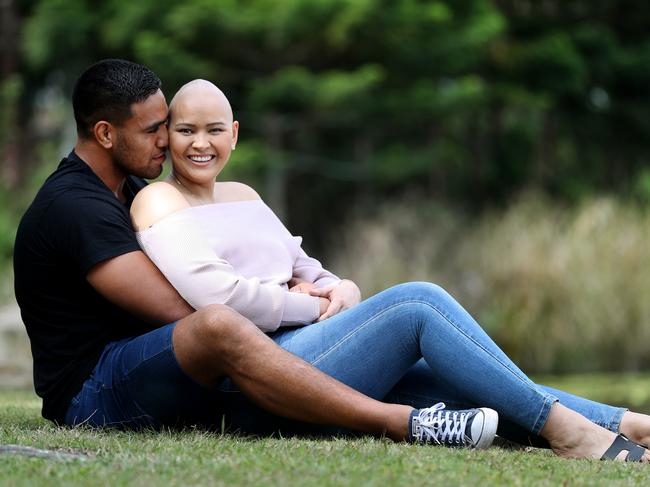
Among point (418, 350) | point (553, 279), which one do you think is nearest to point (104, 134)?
point (418, 350)

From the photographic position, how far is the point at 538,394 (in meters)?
3.68

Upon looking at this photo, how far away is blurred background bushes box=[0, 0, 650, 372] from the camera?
10.1m

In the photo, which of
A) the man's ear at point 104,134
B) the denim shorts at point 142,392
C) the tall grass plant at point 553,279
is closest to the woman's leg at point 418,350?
the denim shorts at point 142,392

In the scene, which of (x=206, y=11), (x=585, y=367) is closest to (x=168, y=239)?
(x=585, y=367)

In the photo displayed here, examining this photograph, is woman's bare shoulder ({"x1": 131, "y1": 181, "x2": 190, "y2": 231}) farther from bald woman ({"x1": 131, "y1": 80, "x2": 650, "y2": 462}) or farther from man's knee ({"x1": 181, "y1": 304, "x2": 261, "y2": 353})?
man's knee ({"x1": 181, "y1": 304, "x2": 261, "y2": 353})

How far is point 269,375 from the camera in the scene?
3.55 m

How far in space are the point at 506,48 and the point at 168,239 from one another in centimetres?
1412

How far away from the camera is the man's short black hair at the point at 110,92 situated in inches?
156

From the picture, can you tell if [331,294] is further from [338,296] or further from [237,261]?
[237,261]

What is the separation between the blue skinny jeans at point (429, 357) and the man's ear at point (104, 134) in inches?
36.2

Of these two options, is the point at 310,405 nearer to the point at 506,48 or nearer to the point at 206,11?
the point at 206,11

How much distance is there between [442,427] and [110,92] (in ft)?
5.37

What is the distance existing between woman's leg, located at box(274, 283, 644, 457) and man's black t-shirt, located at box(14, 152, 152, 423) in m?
0.65

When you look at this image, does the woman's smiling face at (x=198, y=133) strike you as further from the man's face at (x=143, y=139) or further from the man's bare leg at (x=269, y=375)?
the man's bare leg at (x=269, y=375)
